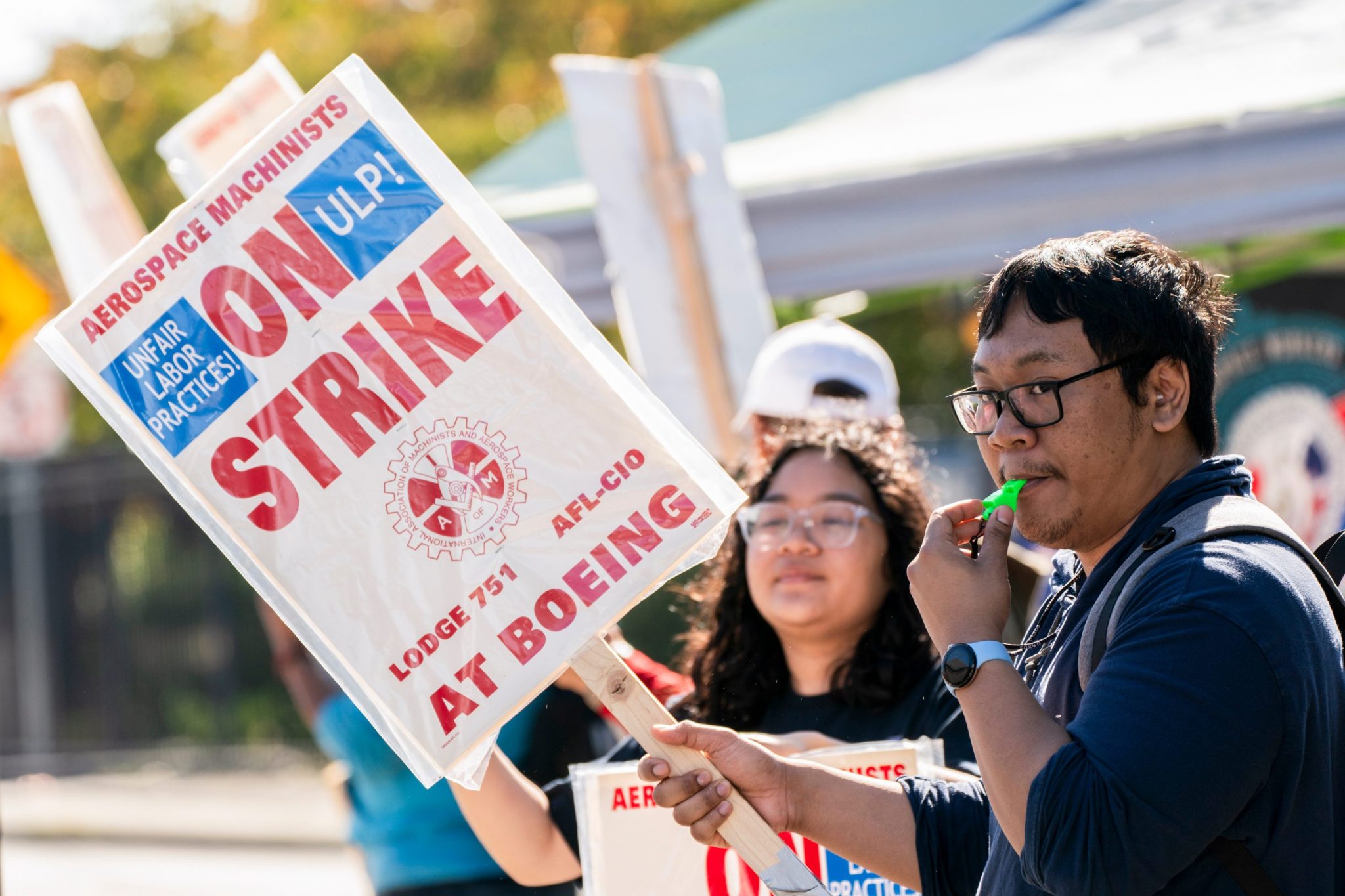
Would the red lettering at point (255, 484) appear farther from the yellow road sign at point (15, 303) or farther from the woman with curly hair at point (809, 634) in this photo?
the yellow road sign at point (15, 303)

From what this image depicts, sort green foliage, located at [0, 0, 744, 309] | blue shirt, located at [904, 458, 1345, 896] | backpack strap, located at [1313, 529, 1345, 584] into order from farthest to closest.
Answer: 1. green foliage, located at [0, 0, 744, 309]
2. backpack strap, located at [1313, 529, 1345, 584]
3. blue shirt, located at [904, 458, 1345, 896]

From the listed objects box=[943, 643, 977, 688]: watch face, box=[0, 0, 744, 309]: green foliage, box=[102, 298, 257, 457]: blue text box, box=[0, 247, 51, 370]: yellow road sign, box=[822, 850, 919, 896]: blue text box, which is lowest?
box=[822, 850, 919, 896]: blue text box

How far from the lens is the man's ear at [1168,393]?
5.72 feet

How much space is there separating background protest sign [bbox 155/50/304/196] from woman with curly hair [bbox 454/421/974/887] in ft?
4.05

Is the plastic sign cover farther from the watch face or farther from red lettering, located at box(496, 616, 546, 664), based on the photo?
the watch face

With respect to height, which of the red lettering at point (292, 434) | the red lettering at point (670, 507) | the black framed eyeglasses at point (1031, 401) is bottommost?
the red lettering at point (670, 507)

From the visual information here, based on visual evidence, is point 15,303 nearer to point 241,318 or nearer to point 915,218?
point 915,218

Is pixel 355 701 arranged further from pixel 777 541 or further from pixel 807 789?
pixel 777 541

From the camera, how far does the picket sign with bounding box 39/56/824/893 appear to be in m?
1.92

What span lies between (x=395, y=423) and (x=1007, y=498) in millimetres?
794

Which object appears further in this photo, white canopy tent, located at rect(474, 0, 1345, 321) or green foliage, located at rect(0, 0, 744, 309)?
green foliage, located at rect(0, 0, 744, 309)

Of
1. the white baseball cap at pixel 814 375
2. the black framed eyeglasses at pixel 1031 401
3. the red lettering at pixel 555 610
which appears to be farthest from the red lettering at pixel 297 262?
the white baseball cap at pixel 814 375

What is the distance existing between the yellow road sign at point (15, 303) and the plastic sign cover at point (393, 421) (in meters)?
3.64

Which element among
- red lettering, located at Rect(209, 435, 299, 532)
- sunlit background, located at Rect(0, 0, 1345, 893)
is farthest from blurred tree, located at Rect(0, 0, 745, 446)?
red lettering, located at Rect(209, 435, 299, 532)
